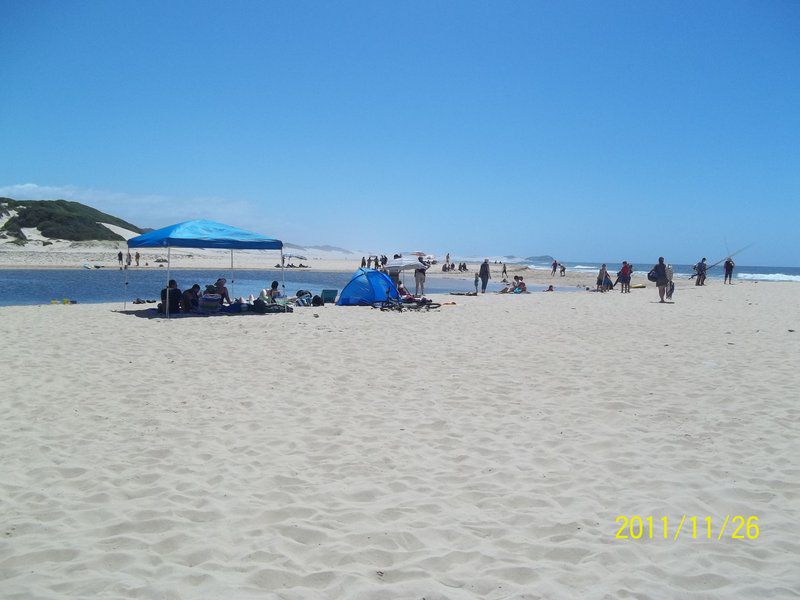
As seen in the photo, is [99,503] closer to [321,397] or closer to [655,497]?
[321,397]

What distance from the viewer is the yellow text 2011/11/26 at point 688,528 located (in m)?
3.19

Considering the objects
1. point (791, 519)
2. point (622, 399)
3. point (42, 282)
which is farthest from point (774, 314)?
point (42, 282)

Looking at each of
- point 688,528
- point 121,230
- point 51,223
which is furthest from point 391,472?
point 121,230

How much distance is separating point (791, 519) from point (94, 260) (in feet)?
176

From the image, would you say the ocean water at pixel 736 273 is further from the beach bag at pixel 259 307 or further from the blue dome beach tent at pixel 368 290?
the beach bag at pixel 259 307

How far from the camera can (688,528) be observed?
3285mm

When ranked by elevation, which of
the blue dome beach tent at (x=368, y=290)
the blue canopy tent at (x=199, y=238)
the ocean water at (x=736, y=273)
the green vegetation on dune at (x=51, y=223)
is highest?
the green vegetation on dune at (x=51, y=223)

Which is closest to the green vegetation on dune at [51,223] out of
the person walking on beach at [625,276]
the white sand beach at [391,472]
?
the person walking on beach at [625,276]

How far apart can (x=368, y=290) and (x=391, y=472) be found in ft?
42.8

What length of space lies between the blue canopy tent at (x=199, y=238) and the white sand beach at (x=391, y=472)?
5.22m

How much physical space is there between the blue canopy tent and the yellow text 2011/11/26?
39.3 feet

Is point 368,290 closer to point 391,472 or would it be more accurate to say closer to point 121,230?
point 391,472

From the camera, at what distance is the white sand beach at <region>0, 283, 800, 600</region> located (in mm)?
2781

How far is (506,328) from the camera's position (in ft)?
39.1
